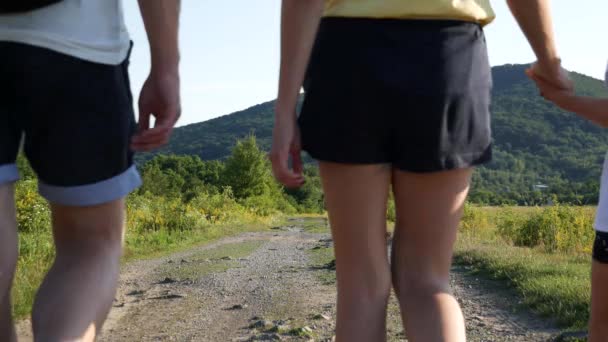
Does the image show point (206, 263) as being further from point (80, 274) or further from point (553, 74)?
point (80, 274)

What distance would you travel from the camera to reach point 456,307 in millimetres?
1999

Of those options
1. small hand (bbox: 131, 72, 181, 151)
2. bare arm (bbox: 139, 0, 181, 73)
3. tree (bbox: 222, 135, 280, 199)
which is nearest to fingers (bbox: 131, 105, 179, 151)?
small hand (bbox: 131, 72, 181, 151)

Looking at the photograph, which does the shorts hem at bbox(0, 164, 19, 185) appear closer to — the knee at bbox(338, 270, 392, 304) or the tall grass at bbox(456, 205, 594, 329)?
the knee at bbox(338, 270, 392, 304)

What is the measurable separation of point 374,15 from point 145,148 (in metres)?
0.60

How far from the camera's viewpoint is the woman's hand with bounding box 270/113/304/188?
185 cm

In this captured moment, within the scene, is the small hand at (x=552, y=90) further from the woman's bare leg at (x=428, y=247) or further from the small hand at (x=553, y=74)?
the woman's bare leg at (x=428, y=247)

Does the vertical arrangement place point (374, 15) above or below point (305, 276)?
above

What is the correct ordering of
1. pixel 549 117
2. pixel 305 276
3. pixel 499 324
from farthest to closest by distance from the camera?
pixel 549 117 → pixel 305 276 → pixel 499 324

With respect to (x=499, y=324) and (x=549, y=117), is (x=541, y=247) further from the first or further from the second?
(x=549, y=117)

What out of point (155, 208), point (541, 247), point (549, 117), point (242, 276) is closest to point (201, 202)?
point (155, 208)

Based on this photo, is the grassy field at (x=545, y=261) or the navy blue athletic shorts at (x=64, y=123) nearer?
the navy blue athletic shorts at (x=64, y=123)

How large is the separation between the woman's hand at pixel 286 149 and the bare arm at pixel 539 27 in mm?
682

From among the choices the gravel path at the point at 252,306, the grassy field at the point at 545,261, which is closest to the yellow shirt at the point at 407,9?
the gravel path at the point at 252,306

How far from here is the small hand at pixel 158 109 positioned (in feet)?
5.65
